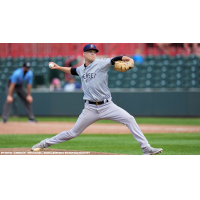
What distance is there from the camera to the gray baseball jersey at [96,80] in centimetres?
536

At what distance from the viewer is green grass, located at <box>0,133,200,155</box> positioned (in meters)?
6.38

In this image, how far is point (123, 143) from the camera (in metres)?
7.50

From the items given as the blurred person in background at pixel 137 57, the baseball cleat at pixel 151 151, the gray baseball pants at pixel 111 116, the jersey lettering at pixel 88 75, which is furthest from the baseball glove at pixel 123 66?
the blurred person in background at pixel 137 57

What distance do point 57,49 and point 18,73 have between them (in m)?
7.20

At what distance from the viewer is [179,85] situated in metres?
15.4

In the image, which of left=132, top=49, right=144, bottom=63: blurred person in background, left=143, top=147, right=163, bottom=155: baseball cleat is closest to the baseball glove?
left=143, top=147, right=163, bottom=155: baseball cleat

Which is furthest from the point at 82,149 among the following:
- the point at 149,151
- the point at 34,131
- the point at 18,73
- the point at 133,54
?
the point at 133,54

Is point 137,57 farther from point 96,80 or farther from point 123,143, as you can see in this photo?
point 96,80

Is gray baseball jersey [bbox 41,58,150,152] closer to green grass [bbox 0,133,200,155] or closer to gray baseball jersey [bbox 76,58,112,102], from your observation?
gray baseball jersey [bbox 76,58,112,102]

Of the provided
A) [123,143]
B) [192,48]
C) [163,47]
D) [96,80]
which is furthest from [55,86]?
[96,80]

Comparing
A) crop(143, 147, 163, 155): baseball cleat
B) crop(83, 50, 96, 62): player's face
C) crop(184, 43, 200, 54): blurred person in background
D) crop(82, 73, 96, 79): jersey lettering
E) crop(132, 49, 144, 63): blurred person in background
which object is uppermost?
crop(184, 43, 200, 54): blurred person in background

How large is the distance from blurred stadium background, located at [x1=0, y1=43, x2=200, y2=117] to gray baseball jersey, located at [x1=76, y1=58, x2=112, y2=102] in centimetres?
930

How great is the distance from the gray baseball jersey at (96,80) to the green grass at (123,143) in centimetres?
133

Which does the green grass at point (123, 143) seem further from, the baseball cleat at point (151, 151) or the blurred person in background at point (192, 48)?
the blurred person in background at point (192, 48)
